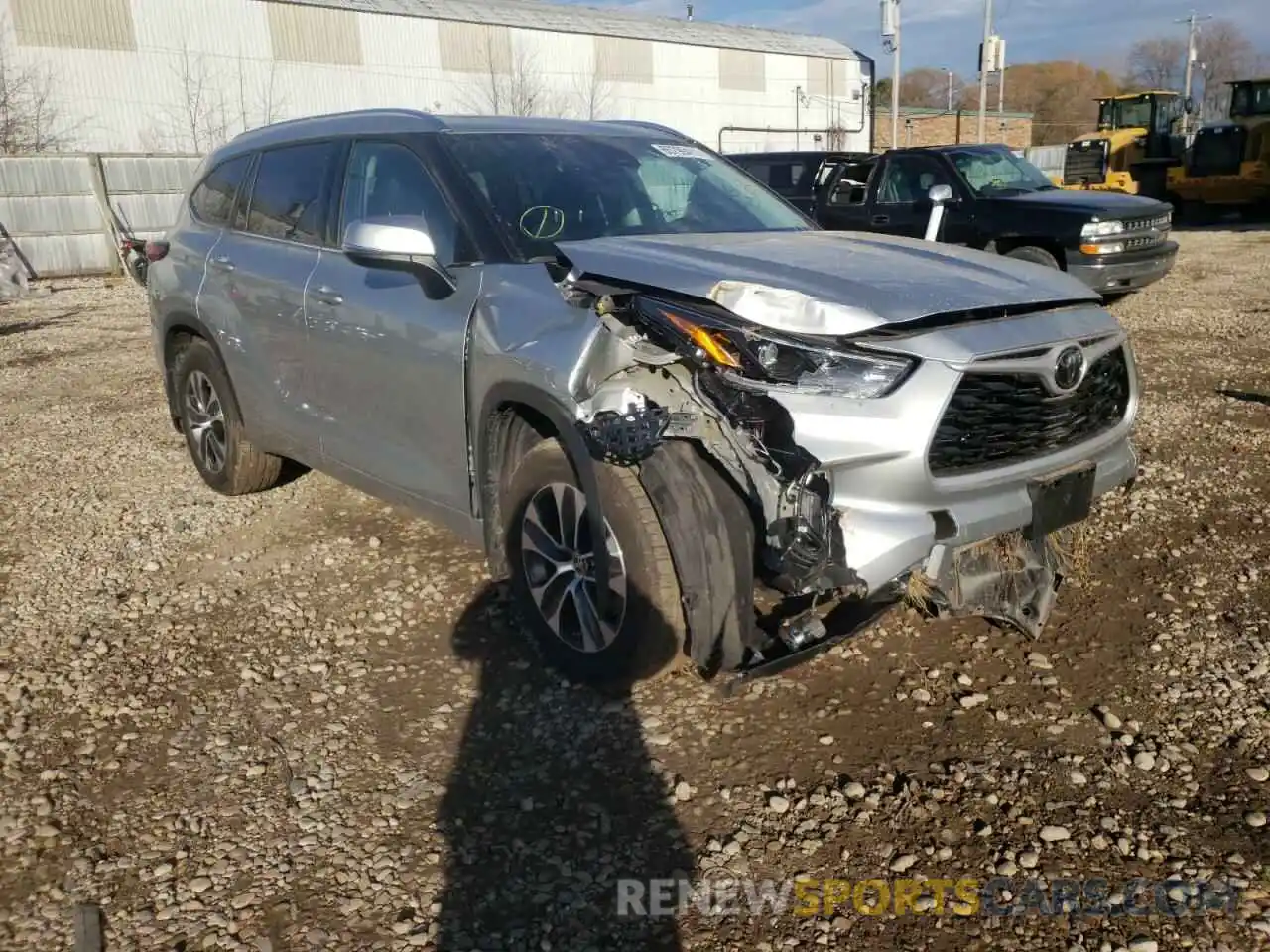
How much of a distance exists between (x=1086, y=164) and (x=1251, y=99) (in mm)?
3521

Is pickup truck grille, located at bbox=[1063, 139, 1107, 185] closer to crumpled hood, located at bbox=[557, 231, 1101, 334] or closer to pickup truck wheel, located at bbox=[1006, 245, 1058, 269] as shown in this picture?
pickup truck wheel, located at bbox=[1006, 245, 1058, 269]

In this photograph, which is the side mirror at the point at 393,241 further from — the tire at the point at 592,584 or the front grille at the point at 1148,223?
the front grille at the point at 1148,223

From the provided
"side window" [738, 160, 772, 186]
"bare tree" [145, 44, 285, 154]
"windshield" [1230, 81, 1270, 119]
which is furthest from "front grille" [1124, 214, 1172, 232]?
"bare tree" [145, 44, 285, 154]

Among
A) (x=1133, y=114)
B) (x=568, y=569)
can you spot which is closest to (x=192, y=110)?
(x=1133, y=114)

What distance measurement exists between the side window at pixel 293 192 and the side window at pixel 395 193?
0.62 ft

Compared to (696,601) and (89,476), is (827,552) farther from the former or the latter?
(89,476)

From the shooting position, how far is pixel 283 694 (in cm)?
360

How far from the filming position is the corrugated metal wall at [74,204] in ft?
55.8

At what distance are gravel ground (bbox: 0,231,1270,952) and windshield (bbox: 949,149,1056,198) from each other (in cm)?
701

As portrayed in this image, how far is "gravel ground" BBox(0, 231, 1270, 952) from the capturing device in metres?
2.54

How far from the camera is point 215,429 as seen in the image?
5480 millimetres

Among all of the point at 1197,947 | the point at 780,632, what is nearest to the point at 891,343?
the point at 780,632

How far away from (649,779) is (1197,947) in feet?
4.59

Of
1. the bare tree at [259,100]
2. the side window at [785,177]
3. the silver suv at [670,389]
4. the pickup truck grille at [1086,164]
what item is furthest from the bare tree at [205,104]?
the silver suv at [670,389]
